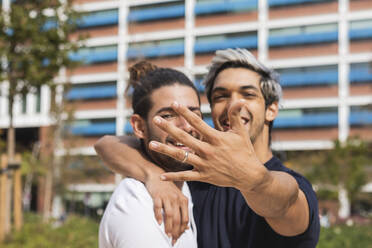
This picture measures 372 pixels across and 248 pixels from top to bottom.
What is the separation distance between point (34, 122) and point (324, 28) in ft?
78.6

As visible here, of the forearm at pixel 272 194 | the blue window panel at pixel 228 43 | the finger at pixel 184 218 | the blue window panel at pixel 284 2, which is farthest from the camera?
the blue window panel at pixel 228 43

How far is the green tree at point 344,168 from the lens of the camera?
2756 cm

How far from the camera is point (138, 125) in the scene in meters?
2.58

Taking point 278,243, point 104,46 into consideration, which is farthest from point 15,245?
point 104,46

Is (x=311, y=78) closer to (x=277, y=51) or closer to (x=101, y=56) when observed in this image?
(x=277, y=51)

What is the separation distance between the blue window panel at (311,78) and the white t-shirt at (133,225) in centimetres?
3437

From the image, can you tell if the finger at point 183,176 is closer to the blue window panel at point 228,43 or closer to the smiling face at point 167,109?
the smiling face at point 167,109

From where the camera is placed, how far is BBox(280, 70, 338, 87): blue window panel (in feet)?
118

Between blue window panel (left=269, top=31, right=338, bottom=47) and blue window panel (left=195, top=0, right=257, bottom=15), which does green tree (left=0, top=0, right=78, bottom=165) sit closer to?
blue window panel (left=269, top=31, right=338, bottom=47)

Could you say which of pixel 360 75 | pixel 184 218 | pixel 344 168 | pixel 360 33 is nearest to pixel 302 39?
pixel 360 33

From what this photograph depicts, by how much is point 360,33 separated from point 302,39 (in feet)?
12.9

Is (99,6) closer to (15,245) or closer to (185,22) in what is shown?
(185,22)

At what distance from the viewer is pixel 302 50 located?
37312 millimetres

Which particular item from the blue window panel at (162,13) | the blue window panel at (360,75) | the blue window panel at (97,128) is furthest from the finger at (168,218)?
the blue window panel at (97,128)
